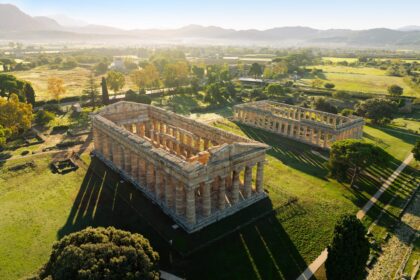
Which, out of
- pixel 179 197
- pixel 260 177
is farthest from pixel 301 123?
pixel 179 197

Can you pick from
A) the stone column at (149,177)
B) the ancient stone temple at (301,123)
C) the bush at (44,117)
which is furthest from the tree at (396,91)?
Result: the bush at (44,117)

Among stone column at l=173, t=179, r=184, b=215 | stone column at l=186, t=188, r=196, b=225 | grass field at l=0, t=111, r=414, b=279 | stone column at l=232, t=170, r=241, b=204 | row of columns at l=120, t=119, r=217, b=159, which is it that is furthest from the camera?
row of columns at l=120, t=119, r=217, b=159

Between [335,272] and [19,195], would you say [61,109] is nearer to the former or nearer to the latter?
[19,195]

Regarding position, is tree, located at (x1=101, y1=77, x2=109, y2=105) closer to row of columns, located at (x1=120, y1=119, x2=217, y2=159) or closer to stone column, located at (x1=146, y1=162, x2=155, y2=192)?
row of columns, located at (x1=120, y1=119, x2=217, y2=159)

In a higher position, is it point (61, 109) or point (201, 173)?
point (201, 173)

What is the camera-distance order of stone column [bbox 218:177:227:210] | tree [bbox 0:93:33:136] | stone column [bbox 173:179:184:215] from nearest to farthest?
stone column [bbox 173:179:184:215] < stone column [bbox 218:177:227:210] < tree [bbox 0:93:33:136]

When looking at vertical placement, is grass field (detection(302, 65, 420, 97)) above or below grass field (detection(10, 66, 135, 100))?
above

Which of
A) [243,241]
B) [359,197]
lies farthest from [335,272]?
[359,197]

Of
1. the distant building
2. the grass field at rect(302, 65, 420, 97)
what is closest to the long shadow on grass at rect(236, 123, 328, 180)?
the distant building
